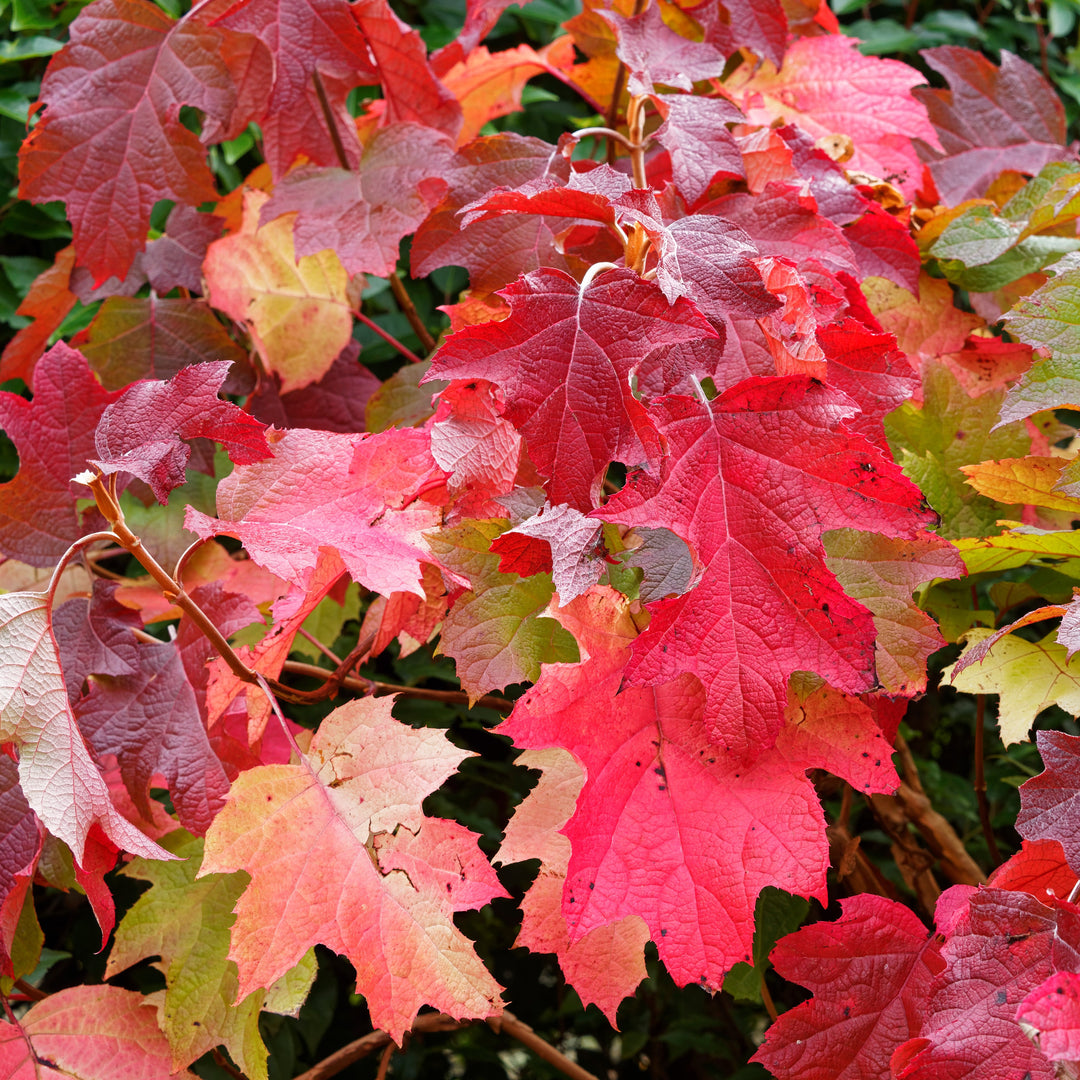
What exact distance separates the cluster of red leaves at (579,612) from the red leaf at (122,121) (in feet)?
0.40

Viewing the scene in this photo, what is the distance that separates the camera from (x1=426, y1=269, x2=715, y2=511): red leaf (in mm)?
620

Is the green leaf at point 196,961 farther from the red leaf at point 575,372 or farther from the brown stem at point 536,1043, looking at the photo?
the red leaf at point 575,372

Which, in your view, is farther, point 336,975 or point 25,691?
point 336,975

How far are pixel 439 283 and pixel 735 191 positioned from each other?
78 cm

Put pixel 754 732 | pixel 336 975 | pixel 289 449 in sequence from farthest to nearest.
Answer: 1. pixel 336 975
2. pixel 289 449
3. pixel 754 732

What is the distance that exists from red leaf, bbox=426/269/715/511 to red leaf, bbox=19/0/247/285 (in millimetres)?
643

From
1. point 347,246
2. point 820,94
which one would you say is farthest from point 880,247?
point 347,246

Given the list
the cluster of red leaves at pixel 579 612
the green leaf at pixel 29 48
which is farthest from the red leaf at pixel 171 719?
the green leaf at pixel 29 48

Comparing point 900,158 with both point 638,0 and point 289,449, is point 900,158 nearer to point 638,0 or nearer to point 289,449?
point 638,0

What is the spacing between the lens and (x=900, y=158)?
3.58ft

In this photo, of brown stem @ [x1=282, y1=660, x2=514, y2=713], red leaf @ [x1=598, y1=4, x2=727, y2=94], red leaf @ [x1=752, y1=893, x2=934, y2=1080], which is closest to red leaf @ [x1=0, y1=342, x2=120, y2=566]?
brown stem @ [x1=282, y1=660, x2=514, y2=713]

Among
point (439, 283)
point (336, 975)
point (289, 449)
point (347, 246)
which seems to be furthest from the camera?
point (439, 283)

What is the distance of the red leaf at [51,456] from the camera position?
0.85 m

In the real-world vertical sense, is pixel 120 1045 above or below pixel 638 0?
below
